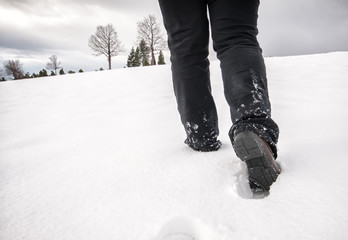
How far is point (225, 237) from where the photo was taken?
18.0 inches

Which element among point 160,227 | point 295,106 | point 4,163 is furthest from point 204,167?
point 295,106

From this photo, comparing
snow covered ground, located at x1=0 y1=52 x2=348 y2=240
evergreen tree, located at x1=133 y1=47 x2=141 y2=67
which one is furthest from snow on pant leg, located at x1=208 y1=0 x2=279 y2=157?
evergreen tree, located at x1=133 y1=47 x2=141 y2=67

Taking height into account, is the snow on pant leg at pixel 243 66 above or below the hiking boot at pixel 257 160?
above

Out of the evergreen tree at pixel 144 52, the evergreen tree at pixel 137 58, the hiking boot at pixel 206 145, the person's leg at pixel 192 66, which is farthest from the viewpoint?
the evergreen tree at pixel 137 58

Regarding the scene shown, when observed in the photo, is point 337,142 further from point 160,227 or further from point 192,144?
point 160,227

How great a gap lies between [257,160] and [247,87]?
0.23 metres

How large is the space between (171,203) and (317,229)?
34 centimetres

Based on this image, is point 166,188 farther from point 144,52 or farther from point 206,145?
point 144,52

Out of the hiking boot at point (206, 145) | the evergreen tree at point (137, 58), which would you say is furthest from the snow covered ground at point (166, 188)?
the evergreen tree at point (137, 58)

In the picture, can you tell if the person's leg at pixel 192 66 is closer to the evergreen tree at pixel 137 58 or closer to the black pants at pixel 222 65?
the black pants at pixel 222 65

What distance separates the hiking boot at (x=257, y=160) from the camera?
57cm

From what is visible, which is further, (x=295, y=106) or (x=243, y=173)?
(x=295, y=106)

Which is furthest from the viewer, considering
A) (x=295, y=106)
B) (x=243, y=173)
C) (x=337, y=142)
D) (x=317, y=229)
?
(x=295, y=106)

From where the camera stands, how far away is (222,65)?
74cm
